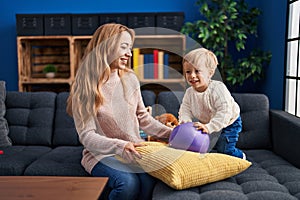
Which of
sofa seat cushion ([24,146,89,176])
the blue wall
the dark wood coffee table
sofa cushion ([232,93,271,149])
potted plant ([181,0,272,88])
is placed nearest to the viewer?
the dark wood coffee table

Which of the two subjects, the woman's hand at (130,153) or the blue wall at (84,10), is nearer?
the woman's hand at (130,153)

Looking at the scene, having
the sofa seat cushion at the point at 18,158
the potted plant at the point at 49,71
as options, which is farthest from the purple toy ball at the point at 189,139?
the potted plant at the point at 49,71

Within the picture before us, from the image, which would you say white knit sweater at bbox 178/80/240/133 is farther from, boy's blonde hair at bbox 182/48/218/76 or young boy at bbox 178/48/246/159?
boy's blonde hair at bbox 182/48/218/76

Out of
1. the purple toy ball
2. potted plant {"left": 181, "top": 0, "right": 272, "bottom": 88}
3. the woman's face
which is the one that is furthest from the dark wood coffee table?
potted plant {"left": 181, "top": 0, "right": 272, "bottom": 88}

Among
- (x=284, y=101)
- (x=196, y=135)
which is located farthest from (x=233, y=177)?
(x=284, y=101)

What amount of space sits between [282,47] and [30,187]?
2.47m

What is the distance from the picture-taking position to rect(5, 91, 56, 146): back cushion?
2439mm

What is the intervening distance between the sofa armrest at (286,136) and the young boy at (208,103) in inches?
13.0

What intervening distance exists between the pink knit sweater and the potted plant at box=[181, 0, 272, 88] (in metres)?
1.61

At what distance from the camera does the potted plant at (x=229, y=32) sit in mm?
3330

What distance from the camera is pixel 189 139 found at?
1.67m

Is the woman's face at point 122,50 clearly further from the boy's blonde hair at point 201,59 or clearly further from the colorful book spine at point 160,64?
the colorful book spine at point 160,64

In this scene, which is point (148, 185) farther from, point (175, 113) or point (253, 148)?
point (253, 148)

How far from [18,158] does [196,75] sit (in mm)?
1132
